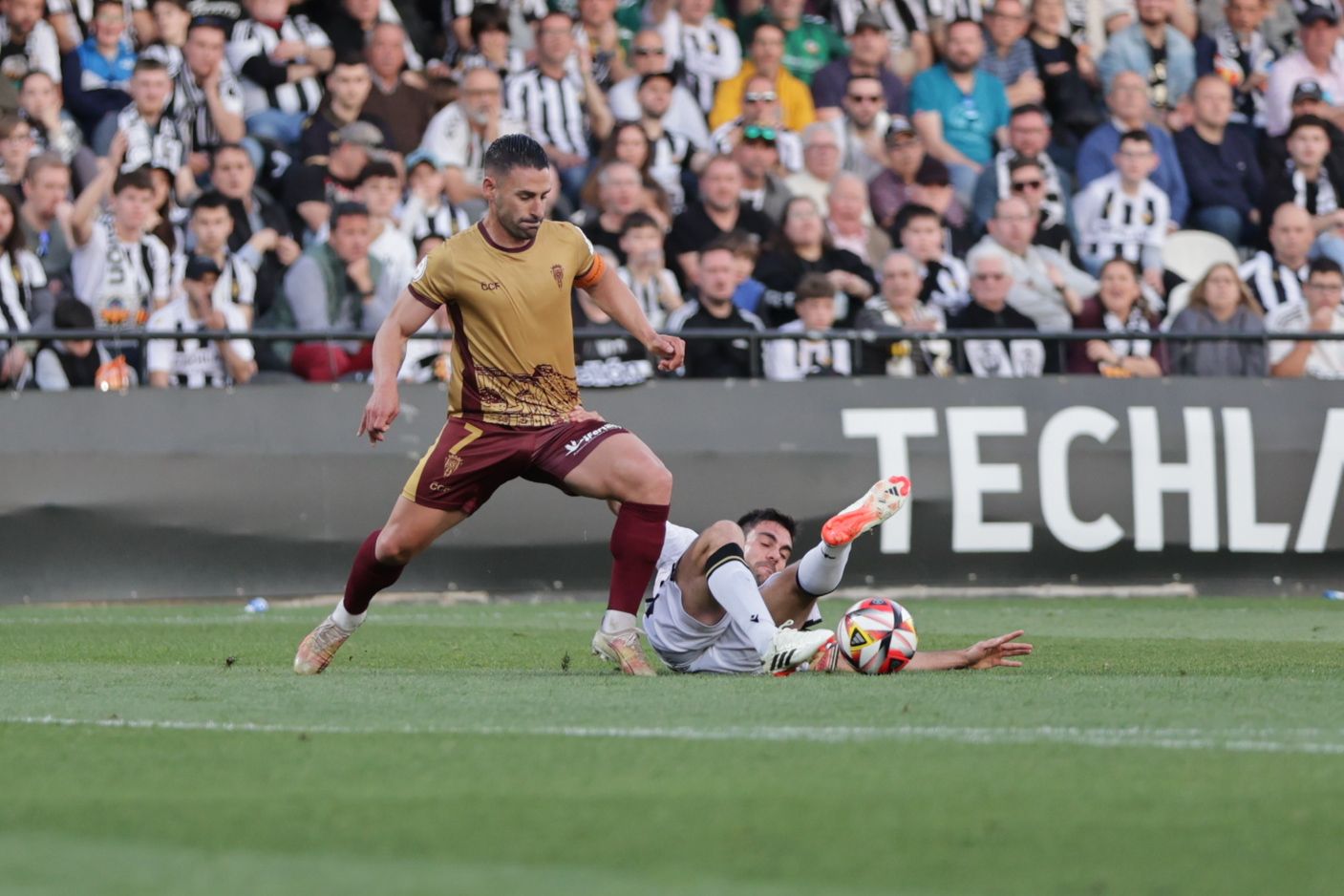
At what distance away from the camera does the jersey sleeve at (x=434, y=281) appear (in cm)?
944

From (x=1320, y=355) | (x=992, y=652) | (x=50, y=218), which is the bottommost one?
(x=1320, y=355)

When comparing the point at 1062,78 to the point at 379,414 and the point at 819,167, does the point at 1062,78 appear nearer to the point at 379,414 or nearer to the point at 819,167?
the point at 819,167

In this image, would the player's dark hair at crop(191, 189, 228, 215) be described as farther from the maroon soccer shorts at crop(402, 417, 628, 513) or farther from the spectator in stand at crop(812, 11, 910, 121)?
the maroon soccer shorts at crop(402, 417, 628, 513)

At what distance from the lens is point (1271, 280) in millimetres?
18281

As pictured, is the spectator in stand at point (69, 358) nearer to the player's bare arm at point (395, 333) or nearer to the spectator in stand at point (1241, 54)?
the player's bare arm at point (395, 333)

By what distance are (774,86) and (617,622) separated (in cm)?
998

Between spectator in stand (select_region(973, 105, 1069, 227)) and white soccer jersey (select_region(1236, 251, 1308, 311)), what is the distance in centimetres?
154

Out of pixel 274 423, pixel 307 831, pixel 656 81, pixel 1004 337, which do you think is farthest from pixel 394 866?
pixel 656 81

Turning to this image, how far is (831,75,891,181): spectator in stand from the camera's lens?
18.7 m

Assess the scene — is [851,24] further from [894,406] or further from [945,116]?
[894,406]

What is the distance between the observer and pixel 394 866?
4809mm

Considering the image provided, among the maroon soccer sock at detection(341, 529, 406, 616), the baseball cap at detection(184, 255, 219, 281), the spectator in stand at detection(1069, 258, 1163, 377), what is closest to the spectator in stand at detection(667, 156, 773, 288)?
the spectator in stand at detection(1069, 258, 1163, 377)

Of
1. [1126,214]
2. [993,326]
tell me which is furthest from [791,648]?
[1126,214]

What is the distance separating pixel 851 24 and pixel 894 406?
477 centimetres
